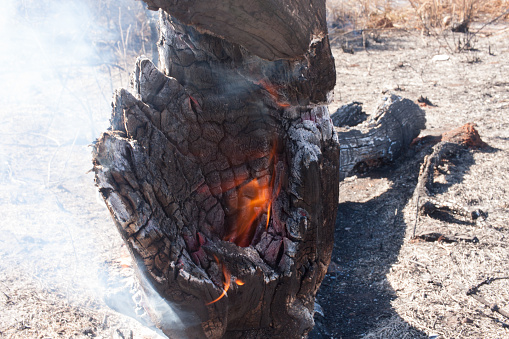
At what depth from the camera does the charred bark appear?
170 inches

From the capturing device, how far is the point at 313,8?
4.67ft

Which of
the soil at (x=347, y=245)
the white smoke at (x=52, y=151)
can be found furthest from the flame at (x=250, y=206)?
the white smoke at (x=52, y=151)

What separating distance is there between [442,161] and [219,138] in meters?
2.97

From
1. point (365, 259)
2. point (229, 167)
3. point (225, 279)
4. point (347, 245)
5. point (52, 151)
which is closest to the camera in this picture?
point (225, 279)

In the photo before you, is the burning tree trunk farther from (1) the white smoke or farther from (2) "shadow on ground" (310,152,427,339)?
(1) the white smoke

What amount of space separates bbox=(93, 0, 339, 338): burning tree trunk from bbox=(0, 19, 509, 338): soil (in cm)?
72

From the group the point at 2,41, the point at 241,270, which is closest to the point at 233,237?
the point at 241,270

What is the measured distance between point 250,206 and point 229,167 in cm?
24

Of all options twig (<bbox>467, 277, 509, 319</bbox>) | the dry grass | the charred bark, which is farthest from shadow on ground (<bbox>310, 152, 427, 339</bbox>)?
the dry grass

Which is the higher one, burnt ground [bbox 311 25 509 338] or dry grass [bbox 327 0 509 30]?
dry grass [bbox 327 0 509 30]

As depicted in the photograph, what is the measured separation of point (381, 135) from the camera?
443 cm

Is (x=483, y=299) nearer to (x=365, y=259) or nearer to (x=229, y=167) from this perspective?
(x=365, y=259)

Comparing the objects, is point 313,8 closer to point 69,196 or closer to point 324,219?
point 324,219

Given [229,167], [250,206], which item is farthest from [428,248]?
[229,167]
